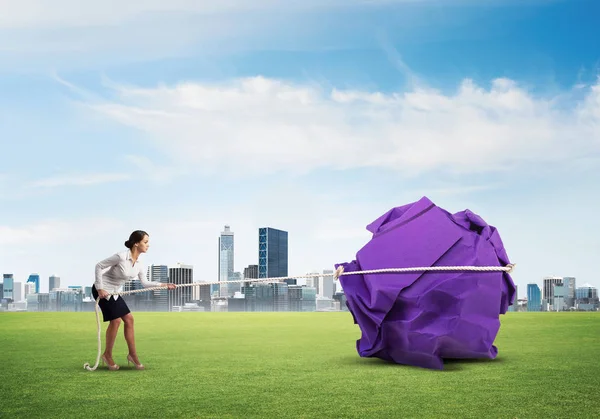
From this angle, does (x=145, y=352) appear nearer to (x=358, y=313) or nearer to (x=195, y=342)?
(x=195, y=342)

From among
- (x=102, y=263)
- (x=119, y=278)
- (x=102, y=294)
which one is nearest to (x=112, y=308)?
(x=102, y=294)

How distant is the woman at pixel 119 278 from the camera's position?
996 centimetres

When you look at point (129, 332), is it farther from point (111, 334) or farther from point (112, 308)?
point (112, 308)

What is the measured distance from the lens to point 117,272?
10.1 meters

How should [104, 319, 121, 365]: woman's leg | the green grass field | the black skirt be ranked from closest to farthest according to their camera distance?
1. the green grass field
2. the black skirt
3. [104, 319, 121, 365]: woman's leg

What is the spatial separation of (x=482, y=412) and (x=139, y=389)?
4017mm

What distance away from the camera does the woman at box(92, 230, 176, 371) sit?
32.7 ft

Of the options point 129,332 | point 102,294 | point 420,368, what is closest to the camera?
point 420,368

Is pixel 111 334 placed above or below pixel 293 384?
above

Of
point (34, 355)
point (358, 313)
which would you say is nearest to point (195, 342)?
point (34, 355)

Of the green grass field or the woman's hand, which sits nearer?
the green grass field

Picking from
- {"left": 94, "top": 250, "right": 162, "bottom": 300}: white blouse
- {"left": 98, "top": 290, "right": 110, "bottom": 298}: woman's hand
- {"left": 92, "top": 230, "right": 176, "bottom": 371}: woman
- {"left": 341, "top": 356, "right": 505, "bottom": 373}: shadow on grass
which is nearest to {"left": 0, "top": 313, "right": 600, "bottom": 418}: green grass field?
{"left": 341, "top": 356, "right": 505, "bottom": 373}: shadow on grass

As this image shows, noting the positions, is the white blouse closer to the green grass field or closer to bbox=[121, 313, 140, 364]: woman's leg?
bbox=[121, 313, 140, 364]: woman's leg

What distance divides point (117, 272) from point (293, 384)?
323 cm
